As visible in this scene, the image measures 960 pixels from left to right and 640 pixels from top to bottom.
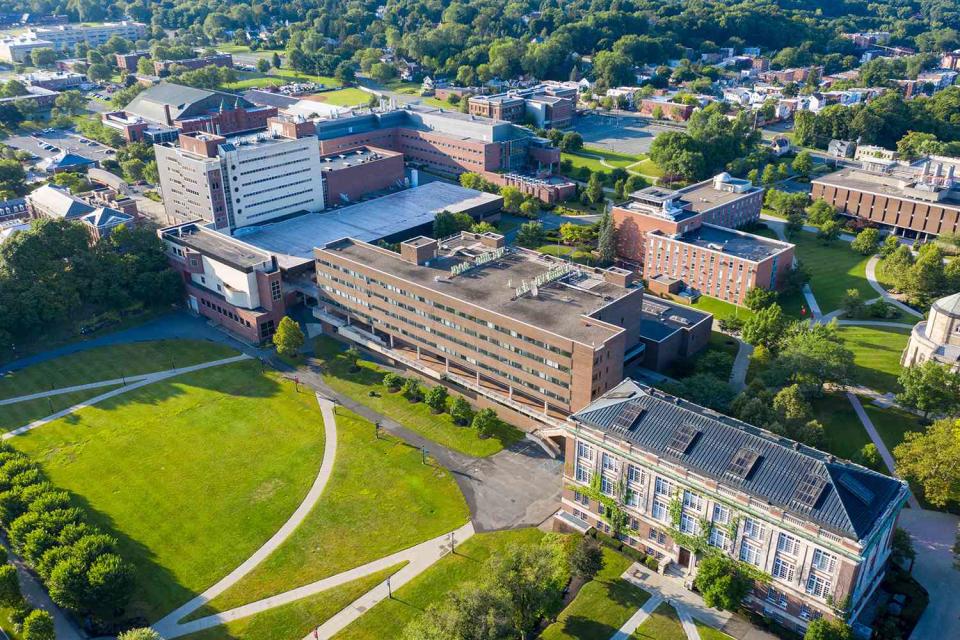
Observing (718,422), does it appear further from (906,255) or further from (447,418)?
(906,255)

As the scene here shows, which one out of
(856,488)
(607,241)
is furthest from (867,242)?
(856,488)

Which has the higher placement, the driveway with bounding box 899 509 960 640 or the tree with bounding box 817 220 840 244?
the tree with bounding box 817 220 840 244

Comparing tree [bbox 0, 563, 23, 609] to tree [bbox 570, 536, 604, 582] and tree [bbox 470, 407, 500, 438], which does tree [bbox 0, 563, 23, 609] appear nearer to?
tree [bbox 470, 407, 500, 438]

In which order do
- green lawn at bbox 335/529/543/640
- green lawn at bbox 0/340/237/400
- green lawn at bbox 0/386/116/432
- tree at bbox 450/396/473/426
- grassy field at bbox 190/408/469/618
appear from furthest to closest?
green lawn at bbox 0/340/237/400, green lawn at bbox 0/386/116/432, tree at bbox 450/396/473/426, grassy field at bbox 190/408/469/618, green lawn at bbox 335/529/543/640

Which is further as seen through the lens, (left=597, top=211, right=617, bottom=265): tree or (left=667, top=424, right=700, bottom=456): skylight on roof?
(left=597, top=211, right=617, bottom=265): tree

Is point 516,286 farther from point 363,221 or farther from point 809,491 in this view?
point 363,221

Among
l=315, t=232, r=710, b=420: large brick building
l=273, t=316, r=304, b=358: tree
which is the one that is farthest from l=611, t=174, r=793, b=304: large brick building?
l=273, t=316, r=304, b=358: tree

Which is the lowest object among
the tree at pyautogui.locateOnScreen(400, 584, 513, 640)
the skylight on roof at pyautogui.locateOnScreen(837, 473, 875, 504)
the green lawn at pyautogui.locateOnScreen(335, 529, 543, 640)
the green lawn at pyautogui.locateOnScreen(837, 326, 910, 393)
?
the green lawn at pyautogui.locateOnScreen(335, 529, 543, 640)
